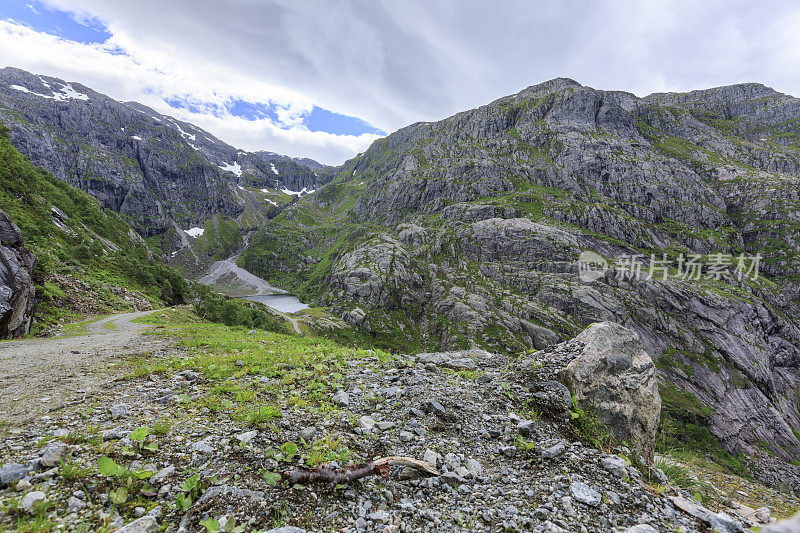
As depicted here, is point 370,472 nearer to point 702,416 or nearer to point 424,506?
point 424,506

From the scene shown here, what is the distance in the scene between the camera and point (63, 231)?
48938 mm

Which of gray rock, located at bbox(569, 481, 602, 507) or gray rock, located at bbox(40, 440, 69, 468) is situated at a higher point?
gray rock, located at bbox(569, 481, 602, 507)

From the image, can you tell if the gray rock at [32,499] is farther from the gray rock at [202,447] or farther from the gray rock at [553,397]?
the gray rock at [553,397]

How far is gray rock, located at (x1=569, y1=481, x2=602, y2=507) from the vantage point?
6332mm

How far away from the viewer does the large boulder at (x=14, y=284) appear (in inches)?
744

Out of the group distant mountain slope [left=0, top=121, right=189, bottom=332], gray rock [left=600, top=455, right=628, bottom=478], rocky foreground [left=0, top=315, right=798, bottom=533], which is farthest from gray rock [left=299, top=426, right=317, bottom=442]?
distant mountain slope [left=0, top=121, right=189, bottom=332]

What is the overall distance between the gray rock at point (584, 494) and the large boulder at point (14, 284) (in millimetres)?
31546

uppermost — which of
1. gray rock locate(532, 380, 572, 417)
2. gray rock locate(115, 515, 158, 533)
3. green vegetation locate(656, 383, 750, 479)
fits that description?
gray rock locate(532, 380, 572, 417)

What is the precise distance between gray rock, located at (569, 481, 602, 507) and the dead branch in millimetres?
3126

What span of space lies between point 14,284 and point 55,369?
15.8 m

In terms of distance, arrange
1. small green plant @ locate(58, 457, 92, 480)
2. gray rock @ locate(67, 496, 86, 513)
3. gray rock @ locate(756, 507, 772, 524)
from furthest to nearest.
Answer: gray rock @ locate(756, 507, 772, 524) → small green plant @ locate(58, 457, 92, 480) → gray rock @ locate(67, 496, 86, 513)

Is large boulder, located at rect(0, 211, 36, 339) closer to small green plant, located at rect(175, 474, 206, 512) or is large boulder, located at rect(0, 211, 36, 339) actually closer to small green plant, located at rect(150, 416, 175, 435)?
small green plant, located at rect(150, 416, 175, 435)

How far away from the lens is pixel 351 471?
6.54 m

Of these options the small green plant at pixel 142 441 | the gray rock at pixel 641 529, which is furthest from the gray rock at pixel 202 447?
the gray rock at pixel 641 529
